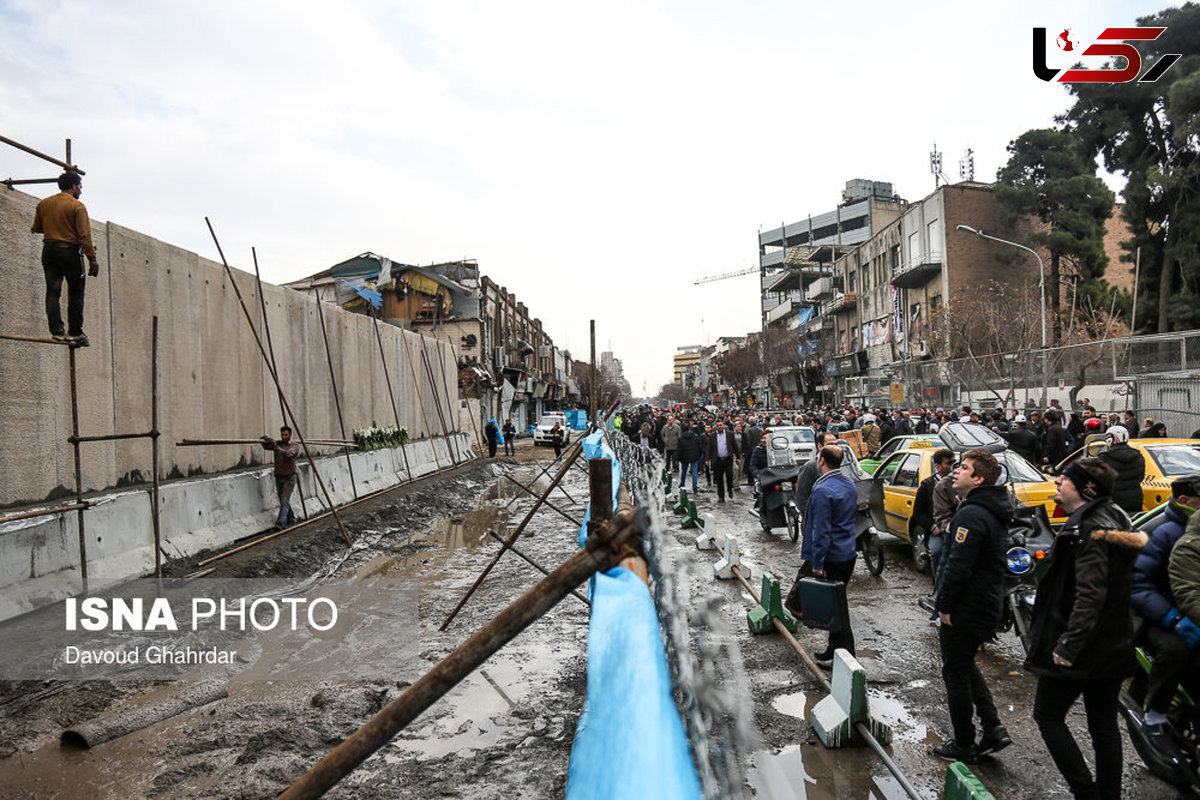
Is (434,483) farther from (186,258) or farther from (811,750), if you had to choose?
(811,750)

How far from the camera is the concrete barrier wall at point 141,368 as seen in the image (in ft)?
25.5

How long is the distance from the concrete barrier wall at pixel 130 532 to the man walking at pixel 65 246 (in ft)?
6.22

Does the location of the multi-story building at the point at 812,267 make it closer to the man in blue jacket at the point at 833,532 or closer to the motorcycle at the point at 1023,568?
the motorcycle at the point at 1023,568

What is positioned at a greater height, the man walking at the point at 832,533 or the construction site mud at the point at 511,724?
the man walking at the point at 832,533

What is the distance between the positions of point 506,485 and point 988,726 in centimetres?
1866

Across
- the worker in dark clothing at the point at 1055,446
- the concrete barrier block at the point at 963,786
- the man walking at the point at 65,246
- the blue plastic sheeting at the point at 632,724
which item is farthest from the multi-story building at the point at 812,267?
the blue plastic sheeting at the point at 632,724

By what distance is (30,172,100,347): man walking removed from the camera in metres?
7.05

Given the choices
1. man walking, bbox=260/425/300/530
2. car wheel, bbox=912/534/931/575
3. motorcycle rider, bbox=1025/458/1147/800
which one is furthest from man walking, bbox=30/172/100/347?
car wheel, bbox=912/534/931/575

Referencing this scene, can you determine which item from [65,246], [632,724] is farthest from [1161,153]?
[632,724]

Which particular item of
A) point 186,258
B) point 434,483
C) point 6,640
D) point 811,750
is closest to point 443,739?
point 811,750

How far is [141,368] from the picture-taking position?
381 inches

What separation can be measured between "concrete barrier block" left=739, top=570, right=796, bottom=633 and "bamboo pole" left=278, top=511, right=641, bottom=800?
229 inches

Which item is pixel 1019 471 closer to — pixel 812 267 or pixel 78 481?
pixel 78 481

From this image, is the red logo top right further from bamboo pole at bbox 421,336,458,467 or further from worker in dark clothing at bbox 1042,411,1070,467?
bamboo pole at bbox 421,336,458,467
